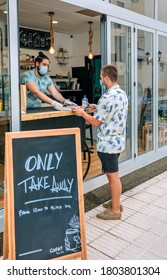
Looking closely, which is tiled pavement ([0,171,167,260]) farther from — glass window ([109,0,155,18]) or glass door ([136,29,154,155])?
glass window ([109,0,155,18])

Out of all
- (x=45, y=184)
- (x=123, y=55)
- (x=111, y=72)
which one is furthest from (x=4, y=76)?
(x=123, y=55)

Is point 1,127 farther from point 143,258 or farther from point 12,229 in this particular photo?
point 143,258

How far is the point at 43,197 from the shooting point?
86.5 inches

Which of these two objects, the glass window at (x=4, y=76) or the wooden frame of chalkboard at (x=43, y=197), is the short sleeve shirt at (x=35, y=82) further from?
the wooden frame of chalkboard at (x=43, y=197)

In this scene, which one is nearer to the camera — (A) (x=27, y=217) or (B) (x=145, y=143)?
(A) (x=27, y=217)

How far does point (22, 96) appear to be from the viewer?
3008 mm

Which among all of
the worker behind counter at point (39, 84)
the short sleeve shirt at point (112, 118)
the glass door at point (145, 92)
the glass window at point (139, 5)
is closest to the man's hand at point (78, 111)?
the short sleeve shirt at point (112, 118)

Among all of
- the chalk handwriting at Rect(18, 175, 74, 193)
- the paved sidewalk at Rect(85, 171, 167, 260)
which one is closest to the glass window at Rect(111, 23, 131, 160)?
the paved sidewalk at Rect(85, 171, 167, 260)

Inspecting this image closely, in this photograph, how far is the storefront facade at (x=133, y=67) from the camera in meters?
2.91

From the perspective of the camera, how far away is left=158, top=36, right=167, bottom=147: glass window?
573 centimetres

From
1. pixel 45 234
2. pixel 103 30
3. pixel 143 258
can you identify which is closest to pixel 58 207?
pixel 45 234

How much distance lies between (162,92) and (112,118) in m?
3.19

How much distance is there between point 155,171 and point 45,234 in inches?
127

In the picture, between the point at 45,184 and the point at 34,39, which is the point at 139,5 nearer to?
the point at 34,39
